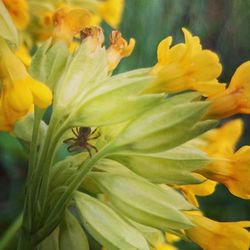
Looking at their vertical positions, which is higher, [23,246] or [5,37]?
[5,37]

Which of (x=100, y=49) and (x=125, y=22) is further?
(x=125, y=22)

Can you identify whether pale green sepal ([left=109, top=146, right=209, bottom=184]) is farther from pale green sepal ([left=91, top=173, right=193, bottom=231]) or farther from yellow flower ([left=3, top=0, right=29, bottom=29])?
yellow flower ([left=3, top=0, right=29, bottom=29])

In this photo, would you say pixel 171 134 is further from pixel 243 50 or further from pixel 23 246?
pixel 243 50

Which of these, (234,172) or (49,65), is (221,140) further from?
(49,65)

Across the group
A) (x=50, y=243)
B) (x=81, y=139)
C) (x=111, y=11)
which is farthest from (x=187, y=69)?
(x=111, y=11)

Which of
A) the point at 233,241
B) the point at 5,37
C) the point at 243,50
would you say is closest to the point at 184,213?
the point at 233,241

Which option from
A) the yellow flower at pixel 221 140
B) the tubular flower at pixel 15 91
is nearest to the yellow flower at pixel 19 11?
the tubular flower at pixel 15 91

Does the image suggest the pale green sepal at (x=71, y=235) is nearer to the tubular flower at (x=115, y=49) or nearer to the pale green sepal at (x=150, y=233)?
the pale green sepal at (x=150, y=233)
